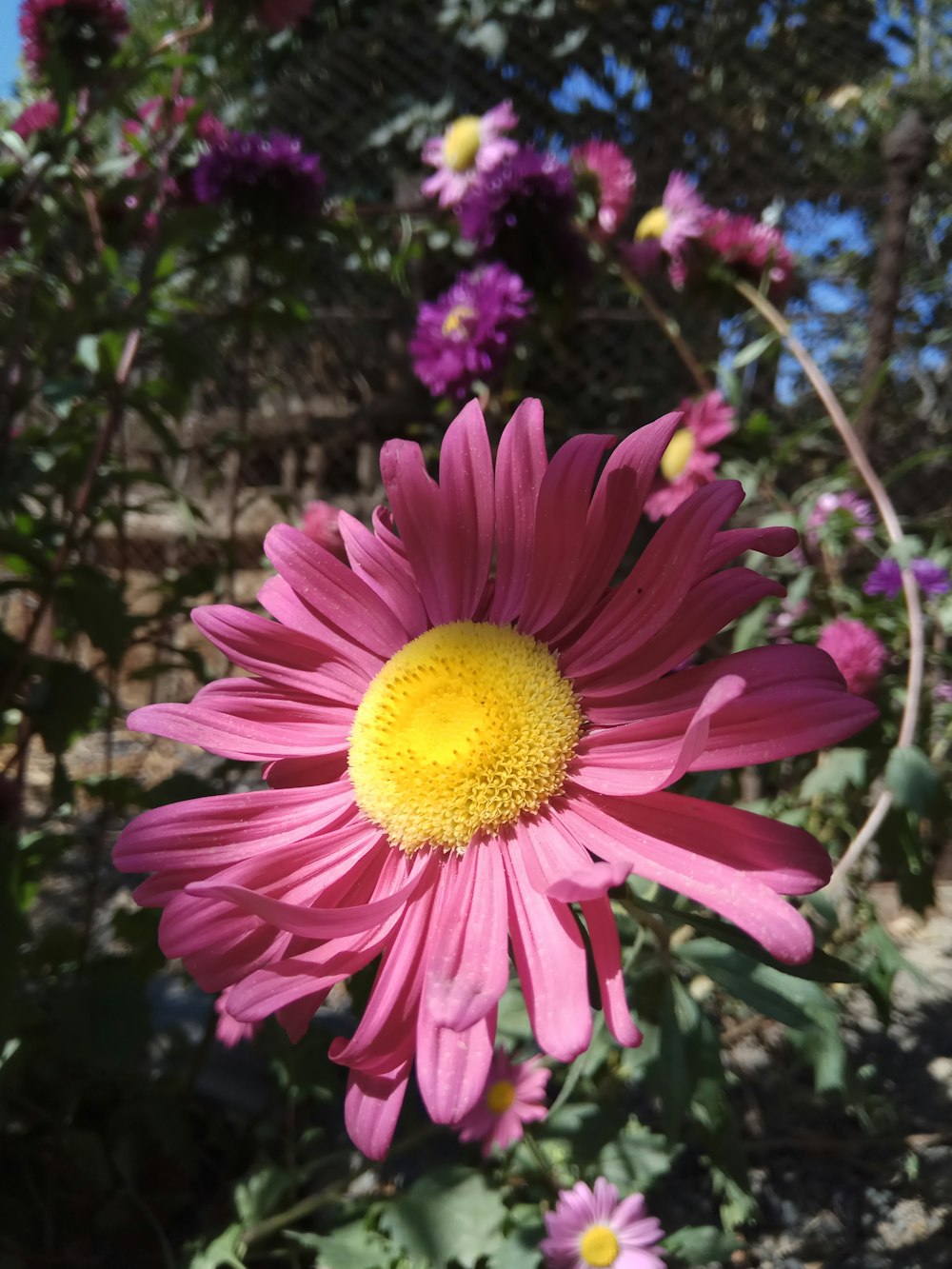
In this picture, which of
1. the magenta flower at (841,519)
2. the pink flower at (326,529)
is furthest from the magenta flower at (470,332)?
the magenta flower at (841,519)

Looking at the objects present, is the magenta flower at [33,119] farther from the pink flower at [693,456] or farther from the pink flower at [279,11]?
the pink flower at [693,456]

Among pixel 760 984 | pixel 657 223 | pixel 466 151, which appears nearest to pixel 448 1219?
pixel 760 984

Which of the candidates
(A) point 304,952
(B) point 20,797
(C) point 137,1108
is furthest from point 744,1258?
(B) point 20,797

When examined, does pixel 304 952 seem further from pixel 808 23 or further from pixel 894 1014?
pixel 808 23

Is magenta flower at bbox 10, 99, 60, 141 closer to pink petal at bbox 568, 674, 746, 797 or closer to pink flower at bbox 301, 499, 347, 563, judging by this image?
pink flower at bbox 301, 499, 347, 563

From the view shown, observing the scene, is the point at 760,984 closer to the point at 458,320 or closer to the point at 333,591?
the point at 333,591
